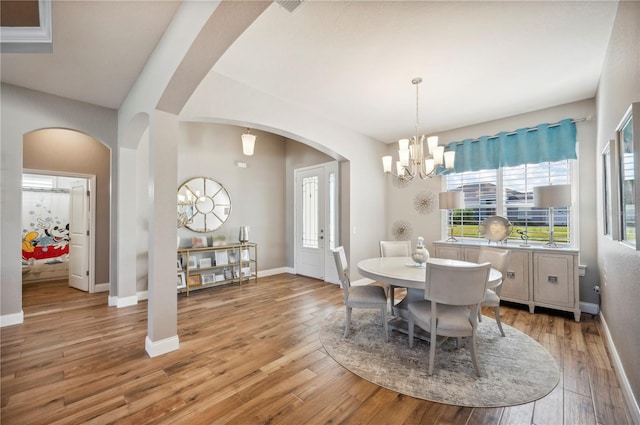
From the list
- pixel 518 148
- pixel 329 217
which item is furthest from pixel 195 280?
pixel 518 148

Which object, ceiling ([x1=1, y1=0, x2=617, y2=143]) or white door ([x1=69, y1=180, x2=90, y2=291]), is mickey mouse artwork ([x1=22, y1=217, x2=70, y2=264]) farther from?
ceiling ([x1=1, y1=0, x2=617, y2=143])

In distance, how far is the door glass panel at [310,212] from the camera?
551cm

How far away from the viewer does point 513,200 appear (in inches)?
161

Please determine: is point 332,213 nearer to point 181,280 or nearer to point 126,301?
point 181,280

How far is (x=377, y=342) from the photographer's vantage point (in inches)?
104

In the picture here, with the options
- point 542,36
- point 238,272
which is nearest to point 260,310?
point 238,272

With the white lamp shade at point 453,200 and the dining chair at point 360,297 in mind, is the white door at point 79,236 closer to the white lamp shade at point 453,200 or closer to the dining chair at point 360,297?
the dining chair at point 360,297

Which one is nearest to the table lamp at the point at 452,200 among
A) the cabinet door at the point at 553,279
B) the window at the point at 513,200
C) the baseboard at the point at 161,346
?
the window at the point at 513,200

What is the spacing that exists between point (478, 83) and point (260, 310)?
393 cm

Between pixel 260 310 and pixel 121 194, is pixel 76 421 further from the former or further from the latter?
pixel 121 194

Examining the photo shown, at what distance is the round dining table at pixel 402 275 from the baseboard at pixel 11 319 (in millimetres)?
4116

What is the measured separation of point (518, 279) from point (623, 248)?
183 cm

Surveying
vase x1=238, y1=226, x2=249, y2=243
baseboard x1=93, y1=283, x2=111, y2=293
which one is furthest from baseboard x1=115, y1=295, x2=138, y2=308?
vase x1=238, y1=226, x2=249, y2=243

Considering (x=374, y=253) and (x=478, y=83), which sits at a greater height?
(x=478, y=83)
